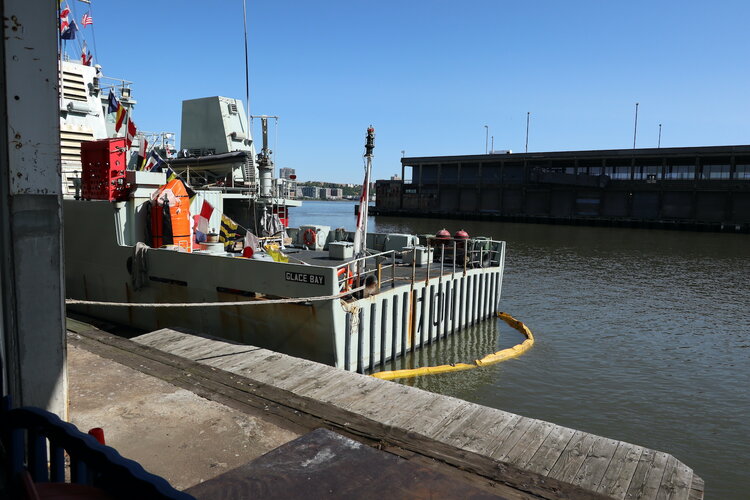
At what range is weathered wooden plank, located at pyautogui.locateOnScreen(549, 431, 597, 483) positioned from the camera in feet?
19.9

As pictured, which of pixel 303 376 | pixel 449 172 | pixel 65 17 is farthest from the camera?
pixel 449 172

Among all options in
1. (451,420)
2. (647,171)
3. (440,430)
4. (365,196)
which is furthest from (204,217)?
(647,171)

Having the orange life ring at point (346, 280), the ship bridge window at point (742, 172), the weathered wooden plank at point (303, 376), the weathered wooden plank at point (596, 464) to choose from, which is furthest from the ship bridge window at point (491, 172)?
the weathered wooden plank at point (596, 464)

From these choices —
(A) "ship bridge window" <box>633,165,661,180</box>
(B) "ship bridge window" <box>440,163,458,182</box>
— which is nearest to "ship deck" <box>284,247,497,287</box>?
(A) "ship bridge window" <box>633,165,661,180</box>

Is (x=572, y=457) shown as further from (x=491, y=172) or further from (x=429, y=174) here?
(x=429, y=174)

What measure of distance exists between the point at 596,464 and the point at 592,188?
74.3 meters

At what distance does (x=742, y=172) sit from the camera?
218 feet

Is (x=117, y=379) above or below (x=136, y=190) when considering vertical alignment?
below

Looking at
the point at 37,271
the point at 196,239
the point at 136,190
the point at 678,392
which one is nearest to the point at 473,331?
the point at 678,392

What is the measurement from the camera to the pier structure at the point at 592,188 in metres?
65.9

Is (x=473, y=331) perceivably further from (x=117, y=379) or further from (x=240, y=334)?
(x=117, y=379)

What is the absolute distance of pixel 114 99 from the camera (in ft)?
63.2

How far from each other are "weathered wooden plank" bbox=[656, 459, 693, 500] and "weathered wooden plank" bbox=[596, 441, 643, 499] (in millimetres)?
329

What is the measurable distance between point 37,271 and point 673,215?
252 ft
